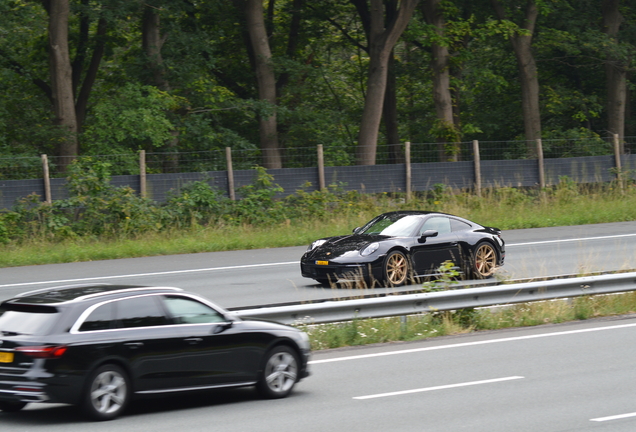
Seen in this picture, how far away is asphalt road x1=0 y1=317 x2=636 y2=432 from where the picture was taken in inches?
293

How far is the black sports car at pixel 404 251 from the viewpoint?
1565 centimetres

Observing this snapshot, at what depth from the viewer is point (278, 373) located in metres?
8.81

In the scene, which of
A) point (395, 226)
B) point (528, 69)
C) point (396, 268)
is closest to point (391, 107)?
point (528, 69)

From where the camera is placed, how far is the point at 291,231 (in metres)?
25.3

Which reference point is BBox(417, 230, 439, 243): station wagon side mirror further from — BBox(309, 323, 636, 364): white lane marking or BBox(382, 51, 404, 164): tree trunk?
BBox(382, 51, 404, 164): tree trunk

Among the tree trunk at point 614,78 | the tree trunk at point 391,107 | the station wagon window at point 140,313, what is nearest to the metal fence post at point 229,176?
the tree trunk at point 391,107

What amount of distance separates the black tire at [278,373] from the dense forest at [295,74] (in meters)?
18.5

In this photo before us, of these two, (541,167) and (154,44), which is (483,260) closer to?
(541,167)

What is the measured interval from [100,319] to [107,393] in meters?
0.62

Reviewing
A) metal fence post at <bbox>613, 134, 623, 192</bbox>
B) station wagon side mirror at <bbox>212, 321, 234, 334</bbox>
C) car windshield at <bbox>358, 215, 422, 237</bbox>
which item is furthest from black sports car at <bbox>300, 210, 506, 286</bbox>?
metal fence post at <bbox>613, 134, 623, 192</bbox>

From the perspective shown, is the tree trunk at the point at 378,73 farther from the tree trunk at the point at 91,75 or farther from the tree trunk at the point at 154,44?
the tree trunk at the point at 91,75

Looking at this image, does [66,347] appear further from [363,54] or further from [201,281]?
[363,54]

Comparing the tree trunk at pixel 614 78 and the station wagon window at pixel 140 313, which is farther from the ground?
the tree trunk at pixel 614 78

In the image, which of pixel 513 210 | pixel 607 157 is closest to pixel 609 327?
pixel 513 210
